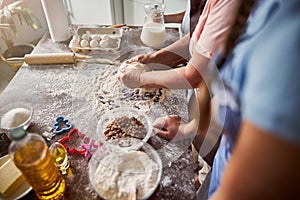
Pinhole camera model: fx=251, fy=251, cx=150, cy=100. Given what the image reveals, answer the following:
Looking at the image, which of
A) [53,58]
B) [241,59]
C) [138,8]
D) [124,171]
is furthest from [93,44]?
[138,8]

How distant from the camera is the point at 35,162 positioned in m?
0.55

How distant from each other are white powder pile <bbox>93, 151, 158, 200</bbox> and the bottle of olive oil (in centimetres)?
12

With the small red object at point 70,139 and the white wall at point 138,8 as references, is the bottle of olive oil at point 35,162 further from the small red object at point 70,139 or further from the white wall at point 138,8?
the white wall at point 138,8

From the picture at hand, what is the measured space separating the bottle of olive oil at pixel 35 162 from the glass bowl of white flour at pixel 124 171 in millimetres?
110

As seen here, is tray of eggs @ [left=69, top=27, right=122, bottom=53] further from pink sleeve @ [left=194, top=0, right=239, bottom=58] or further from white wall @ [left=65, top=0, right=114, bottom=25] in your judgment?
white wall @ [left=65, top=0, right=114, bottom=25]

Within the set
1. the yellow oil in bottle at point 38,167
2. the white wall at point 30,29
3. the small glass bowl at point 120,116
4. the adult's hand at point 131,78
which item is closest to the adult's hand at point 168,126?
the small glass bowl at point 120,116

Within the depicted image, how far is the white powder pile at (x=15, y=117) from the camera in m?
0.80

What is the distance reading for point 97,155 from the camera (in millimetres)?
721

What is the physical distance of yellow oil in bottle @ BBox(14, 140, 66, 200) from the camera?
1.81ft

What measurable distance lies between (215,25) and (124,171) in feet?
1.73

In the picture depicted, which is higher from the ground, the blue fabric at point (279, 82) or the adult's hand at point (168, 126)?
the blue fabric at point (279, 82)

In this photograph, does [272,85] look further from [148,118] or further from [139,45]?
[139,45]

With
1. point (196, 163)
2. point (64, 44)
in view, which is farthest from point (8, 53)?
point (196, 163)

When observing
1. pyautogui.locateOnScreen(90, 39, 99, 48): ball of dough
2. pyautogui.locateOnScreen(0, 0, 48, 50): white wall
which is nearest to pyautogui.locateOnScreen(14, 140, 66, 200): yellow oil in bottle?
pyautogui.locateOnScreen(90, 39, 99, 48): ball of dough
